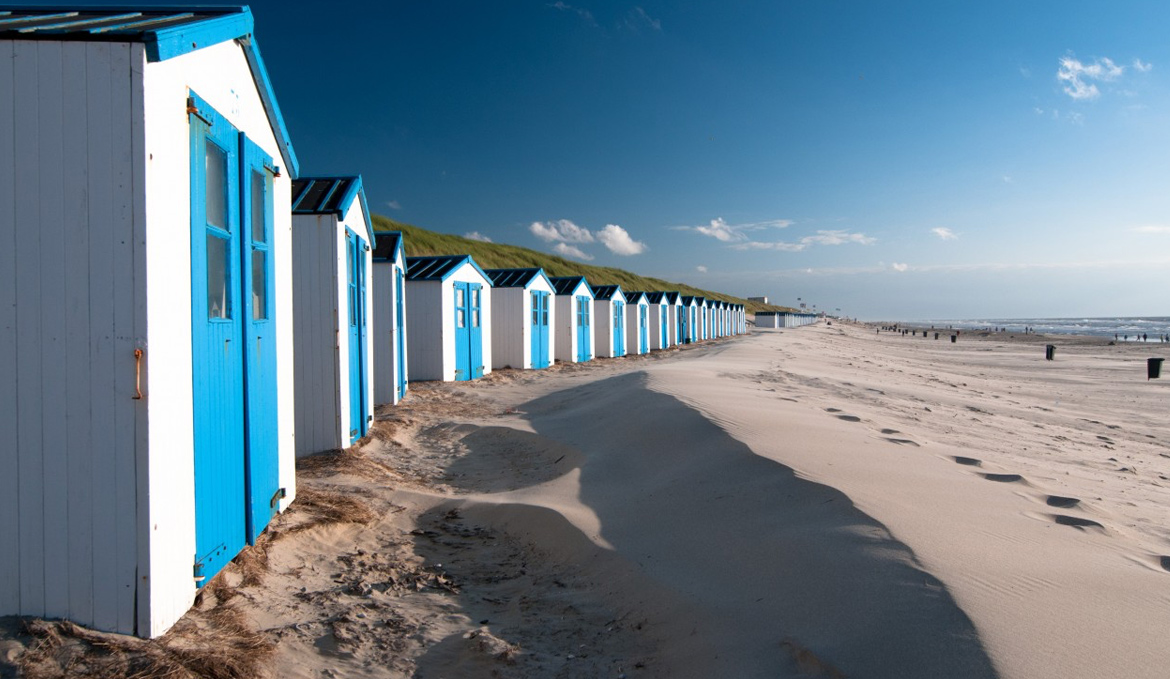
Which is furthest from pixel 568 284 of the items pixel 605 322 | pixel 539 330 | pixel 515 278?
pixel 515 278

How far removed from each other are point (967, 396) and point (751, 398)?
23.0ft

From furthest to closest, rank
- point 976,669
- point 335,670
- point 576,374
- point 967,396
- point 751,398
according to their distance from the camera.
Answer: point 576,374 → point 967,396 → point 751,398 → point 335,670 → point 976,669

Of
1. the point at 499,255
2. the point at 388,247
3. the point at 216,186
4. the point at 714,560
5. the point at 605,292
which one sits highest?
the point at 499,255

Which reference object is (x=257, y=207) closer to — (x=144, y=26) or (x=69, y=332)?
(x=144, y=26)

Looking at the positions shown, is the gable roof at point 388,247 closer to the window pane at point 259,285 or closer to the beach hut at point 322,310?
the beach hut at point 322,310

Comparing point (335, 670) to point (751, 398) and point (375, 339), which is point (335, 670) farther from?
point (375, 339)

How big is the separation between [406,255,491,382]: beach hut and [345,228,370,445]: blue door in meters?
6.85

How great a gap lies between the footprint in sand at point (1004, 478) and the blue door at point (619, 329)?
23.0 meters

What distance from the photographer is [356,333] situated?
366 inches

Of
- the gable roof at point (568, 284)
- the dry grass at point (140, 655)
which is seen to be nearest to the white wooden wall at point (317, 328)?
the dry grass at point (140, 655)

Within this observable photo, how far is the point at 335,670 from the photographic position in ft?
11.4

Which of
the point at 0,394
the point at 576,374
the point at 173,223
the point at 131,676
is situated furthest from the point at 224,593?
the point at 576,374

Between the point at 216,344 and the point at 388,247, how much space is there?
9.53m

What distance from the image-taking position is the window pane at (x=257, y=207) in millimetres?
5176
